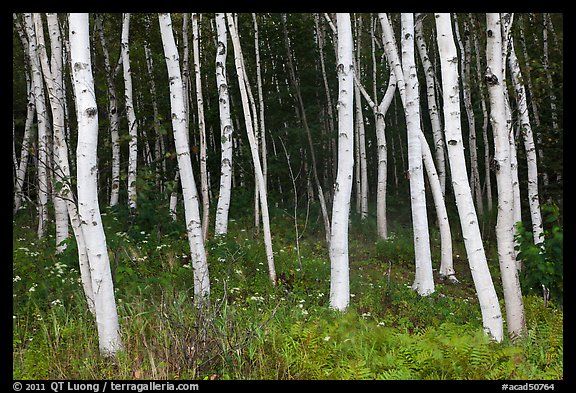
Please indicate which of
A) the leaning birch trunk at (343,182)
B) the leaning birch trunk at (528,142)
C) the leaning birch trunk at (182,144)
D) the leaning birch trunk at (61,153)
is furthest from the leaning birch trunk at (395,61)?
the leaning birch trunk at (61,153)

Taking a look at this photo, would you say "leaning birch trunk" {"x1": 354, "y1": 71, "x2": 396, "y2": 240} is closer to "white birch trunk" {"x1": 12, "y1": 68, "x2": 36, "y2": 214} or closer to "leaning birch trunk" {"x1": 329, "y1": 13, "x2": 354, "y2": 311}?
"leaning birch trunk" {"x1": 329, "y1": 13, "x2": 354, "y2": 311}

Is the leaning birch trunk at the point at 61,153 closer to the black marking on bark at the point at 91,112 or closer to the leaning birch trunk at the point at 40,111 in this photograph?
the leaning birch trunk at the point at 40,111

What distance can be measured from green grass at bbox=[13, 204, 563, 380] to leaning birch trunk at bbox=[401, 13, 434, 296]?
49 cm

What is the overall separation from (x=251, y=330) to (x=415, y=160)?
538cm

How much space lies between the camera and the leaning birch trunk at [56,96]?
676cm

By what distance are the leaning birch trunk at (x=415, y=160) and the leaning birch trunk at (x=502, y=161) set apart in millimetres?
3029

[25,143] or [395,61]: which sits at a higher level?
[395,61]

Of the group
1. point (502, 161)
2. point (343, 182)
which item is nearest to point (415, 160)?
point (343, 182)

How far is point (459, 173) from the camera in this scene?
579 cm

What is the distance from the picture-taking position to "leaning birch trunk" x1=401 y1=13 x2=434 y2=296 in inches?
355

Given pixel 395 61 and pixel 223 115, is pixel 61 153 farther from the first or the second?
pixel 395 61

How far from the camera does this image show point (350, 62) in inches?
289

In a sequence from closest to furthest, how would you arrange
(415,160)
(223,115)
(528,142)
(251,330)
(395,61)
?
(251,330) < (415,160) < (395,61) < (528,142) < (223,115)

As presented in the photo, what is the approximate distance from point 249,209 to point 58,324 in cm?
949
